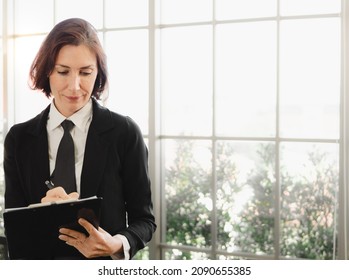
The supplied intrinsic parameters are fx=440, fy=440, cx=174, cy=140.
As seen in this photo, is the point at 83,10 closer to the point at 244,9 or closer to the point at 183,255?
the point at 244,9

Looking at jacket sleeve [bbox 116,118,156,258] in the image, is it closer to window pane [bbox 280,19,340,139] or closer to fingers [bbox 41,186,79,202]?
fingers [bbox 41,186,79,202]

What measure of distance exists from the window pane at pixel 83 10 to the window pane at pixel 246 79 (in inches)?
22.2

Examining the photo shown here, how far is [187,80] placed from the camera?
1943 mm

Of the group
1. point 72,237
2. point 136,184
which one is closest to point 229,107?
point 136,184

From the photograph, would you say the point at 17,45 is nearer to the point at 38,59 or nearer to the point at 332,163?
the point at 38,59

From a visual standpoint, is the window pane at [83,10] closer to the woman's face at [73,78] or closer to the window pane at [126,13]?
the window pane at [126,13]

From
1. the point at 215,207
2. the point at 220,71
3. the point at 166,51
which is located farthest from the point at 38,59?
the point at 215,207

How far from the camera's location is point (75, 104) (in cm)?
160

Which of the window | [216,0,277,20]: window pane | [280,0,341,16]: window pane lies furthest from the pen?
[280,0,341,16]: window pane

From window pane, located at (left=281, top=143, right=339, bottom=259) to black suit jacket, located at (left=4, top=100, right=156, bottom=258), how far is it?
62 centimetres

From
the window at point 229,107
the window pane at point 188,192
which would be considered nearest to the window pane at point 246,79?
the window at point 229,107

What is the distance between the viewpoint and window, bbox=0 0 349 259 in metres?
1.76

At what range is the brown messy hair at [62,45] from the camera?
150 centimetres
